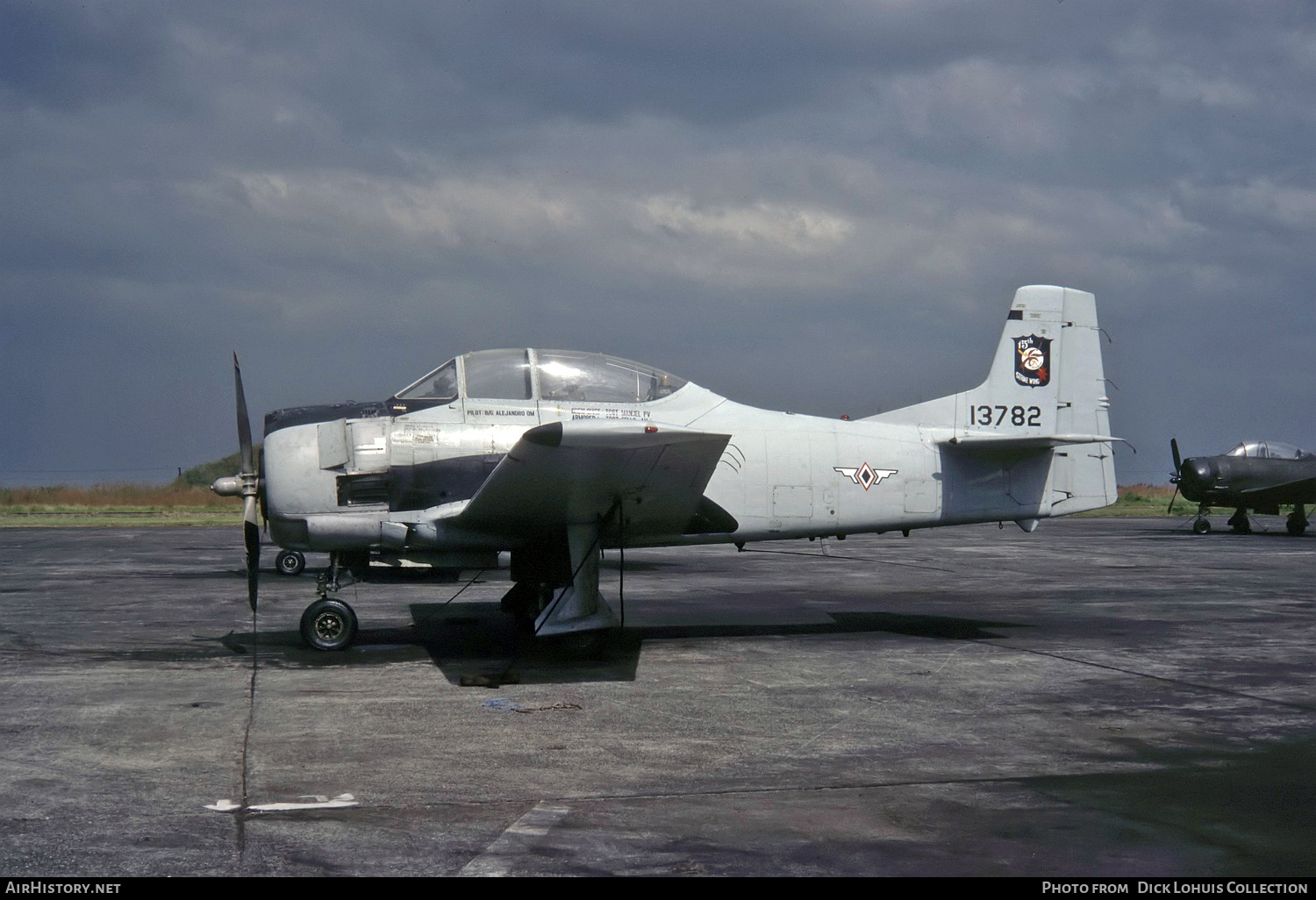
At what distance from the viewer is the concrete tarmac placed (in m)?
4.56

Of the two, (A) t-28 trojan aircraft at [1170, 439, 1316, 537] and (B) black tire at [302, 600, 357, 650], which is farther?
(A) t-28 trojan aircraft at [1170, 439, 1316, 537]

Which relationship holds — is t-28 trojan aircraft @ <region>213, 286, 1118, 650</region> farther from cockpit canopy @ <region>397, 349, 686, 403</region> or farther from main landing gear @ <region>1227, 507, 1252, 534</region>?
main landing gear @ <region>1227, 507, 1252, 534</region>

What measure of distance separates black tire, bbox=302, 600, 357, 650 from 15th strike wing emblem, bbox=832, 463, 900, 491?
489 cm

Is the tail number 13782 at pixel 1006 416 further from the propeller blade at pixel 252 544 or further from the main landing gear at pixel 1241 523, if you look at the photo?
the main landing gear at pixel 1241 523

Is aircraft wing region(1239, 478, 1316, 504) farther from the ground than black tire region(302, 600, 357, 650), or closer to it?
farther from the ground

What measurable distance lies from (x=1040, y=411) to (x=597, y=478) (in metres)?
5.67

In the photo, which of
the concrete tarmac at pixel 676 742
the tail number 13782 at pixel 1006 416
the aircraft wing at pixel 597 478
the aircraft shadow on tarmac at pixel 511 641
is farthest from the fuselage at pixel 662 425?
the concrete tarmac at pixel 676 742

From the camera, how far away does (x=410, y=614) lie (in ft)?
42.7

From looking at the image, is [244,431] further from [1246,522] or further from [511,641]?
[1246,522]

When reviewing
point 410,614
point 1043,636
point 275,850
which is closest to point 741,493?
point 1043,636

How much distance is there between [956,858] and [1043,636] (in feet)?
23.7

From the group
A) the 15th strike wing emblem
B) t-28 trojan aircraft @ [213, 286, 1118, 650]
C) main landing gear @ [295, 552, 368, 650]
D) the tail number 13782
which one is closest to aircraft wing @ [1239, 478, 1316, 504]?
t-28 trojan aircraft @ [213, 286, 1118, 650]

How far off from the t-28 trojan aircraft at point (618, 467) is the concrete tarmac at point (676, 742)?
3.30 feet
